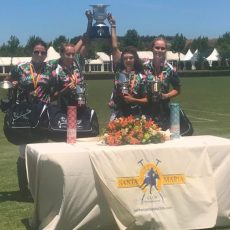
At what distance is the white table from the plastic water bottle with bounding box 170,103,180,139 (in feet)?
1.33

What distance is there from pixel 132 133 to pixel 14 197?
2.46 metres

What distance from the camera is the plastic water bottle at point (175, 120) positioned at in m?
7.00

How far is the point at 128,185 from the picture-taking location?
625 cm

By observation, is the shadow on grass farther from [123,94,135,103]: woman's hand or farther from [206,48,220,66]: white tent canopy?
[206,48,220,66]: white tent canopy

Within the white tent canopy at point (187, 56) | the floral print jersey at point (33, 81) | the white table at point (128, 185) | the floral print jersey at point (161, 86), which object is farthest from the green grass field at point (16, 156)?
the white tent canopy at point (187, 56)

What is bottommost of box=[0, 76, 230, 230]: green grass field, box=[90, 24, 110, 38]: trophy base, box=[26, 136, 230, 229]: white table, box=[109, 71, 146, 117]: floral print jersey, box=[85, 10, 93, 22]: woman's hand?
box=[0, 76, 230, 230]: green grass field

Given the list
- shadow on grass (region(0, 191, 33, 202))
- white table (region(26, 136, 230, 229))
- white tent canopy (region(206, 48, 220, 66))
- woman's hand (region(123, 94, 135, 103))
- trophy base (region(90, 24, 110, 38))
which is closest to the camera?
white table (region(26, 136, 230, 229))

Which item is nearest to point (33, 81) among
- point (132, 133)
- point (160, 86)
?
point (160, 86)

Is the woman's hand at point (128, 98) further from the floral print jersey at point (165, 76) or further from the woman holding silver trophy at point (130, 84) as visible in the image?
the floral print jersey at point (165, 76)

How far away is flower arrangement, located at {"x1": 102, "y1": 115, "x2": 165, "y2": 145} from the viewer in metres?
6.41

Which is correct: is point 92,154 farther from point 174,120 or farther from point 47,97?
point 47,97

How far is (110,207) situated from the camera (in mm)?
6160

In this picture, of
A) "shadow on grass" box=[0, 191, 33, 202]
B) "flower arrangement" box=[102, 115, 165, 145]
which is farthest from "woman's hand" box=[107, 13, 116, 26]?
"shadow on grass" box=[0, 191, 33, 202]

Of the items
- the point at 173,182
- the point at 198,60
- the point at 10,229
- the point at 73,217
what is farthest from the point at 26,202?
the point at 198,60
